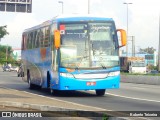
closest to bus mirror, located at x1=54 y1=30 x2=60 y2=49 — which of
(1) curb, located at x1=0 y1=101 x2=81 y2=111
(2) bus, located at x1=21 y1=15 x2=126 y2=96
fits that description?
(2) bus, located at x1=21 y1=15 x2=126 y2=96

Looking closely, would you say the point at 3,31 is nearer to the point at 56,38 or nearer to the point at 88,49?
the point at 88,49

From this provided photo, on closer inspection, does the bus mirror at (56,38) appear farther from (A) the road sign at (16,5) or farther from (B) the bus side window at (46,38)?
(A) the road sign at (16,5)

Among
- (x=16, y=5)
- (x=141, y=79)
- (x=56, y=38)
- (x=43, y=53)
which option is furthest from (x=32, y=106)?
(x=141, y=79)

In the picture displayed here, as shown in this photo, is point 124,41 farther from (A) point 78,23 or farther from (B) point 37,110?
(B) point 37,110

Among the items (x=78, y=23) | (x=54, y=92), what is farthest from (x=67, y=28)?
(x=54, y=92)

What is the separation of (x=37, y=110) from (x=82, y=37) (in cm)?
734

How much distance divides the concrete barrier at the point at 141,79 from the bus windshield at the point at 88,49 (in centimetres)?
1955

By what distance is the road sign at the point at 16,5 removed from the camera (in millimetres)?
38531

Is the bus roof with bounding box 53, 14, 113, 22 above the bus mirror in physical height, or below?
above

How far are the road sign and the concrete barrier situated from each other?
37.8ft

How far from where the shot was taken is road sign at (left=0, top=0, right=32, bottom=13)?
38.5 metres

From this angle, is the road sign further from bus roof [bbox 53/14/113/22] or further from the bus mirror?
the bus mirror

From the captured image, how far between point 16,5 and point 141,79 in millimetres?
12794

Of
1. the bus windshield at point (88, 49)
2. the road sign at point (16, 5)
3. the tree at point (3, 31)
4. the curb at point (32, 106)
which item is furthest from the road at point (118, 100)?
the tree at point (3, 31)
